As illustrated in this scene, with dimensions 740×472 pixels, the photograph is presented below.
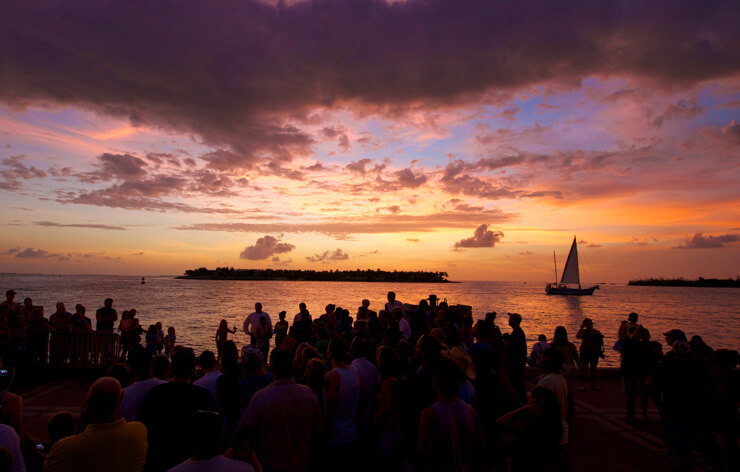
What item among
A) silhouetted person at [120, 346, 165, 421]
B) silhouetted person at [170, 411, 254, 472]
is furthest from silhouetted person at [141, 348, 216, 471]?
silhouetted person at [170, 411, 254, 472]

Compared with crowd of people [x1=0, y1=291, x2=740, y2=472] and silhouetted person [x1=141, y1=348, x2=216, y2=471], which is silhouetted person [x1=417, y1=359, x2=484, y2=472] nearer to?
crowd of people [x1=0, y1=291, x2=740, y2=472]

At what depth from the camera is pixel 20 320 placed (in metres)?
10.5

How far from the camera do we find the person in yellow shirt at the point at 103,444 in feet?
8.58

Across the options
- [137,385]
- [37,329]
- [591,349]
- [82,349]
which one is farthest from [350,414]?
[37,329]

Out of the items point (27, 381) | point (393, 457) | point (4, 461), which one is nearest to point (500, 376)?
point (393, 457)

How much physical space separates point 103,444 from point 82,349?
1054 cm

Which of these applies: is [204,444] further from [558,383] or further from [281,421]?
[558,383]

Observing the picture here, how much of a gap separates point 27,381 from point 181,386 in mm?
10348

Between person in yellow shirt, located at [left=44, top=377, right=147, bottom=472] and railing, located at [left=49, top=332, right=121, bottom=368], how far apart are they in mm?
9874

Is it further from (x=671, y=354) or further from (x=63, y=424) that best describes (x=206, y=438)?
(x=671, y=354)

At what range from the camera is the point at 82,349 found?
11039mm

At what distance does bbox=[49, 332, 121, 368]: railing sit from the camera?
1098 centimetres

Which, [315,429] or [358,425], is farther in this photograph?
[358,425]

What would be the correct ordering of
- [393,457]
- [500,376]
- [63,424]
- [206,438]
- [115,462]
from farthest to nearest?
[500,376] < [393,457] < [63,424] < [115,462] < [206,438]
